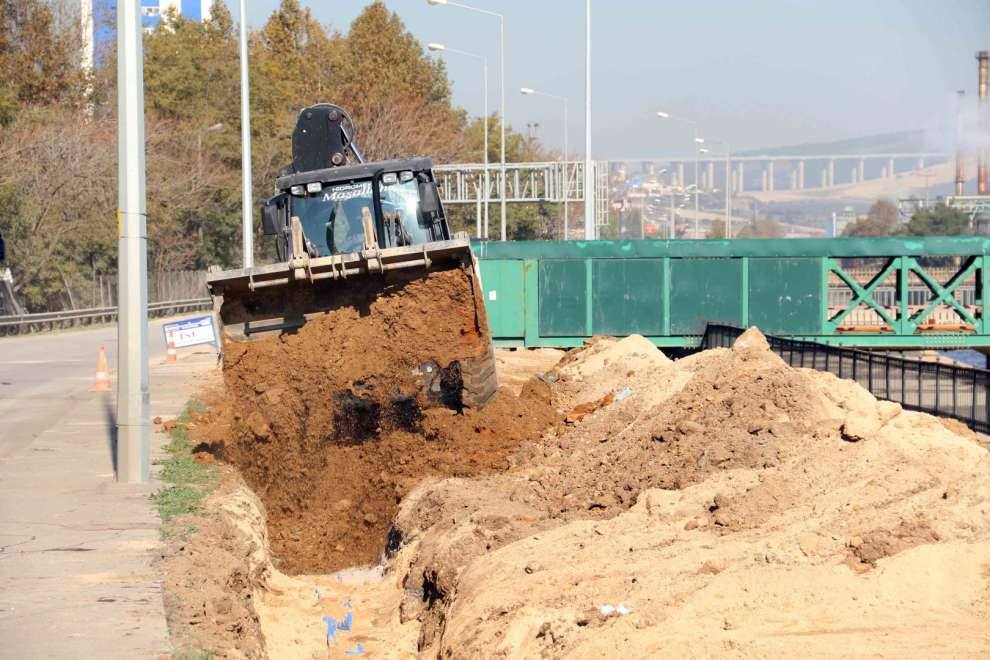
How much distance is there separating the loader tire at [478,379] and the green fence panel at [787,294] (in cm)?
1579

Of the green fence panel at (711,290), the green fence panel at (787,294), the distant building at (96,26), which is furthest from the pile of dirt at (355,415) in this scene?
the distant building at (96,26)

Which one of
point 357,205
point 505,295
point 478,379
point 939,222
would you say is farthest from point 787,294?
point 939,222

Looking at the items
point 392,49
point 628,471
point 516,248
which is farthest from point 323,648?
point 392,49

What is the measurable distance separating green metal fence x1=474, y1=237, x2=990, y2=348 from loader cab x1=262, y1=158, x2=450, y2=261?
13.1 metres

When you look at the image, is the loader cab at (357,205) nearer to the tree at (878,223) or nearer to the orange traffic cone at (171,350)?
the orange traffic cone at (171,350)

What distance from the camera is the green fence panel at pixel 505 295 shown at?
30.1 meters

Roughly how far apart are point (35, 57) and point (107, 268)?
9378mm

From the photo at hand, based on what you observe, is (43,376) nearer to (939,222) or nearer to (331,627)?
(331,627)

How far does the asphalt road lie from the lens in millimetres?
18484

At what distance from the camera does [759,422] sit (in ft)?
Answer: 41.6

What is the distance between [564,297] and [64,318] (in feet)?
73.8

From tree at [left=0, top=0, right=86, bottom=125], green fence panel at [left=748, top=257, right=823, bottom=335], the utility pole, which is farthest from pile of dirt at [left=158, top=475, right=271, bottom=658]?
tree at [left=0, top=0, right=86, bottom=125]

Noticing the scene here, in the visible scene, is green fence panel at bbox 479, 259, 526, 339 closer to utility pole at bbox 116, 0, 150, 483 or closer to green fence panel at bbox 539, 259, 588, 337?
green fence panel at bbox 539, 259, 588, 337

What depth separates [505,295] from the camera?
30.1m
